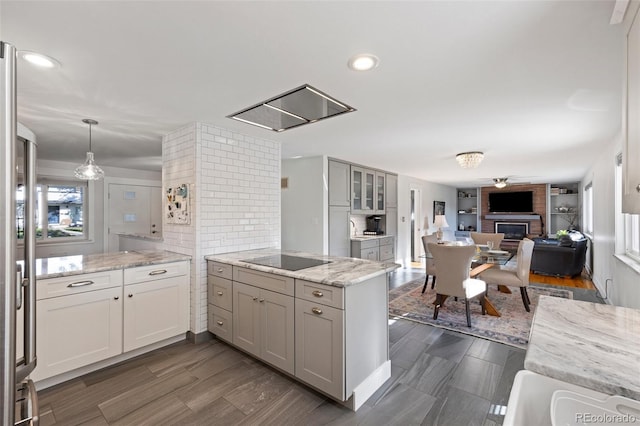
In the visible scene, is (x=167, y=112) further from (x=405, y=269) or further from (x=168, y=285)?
(x=405, y=269)

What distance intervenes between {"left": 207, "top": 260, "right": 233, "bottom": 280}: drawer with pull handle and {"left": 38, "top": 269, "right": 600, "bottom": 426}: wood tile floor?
71cm

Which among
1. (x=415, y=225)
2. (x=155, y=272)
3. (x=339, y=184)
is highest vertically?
(x=339, y=184)

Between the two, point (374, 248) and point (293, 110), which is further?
point (374, 248)

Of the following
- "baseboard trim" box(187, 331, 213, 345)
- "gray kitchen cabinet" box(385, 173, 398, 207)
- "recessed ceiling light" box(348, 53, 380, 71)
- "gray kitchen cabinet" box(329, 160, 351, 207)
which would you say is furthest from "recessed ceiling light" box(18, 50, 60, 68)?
"gray kitchen cabinet" box(385, 173, 398, 207)

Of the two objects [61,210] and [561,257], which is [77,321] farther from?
[561,257]

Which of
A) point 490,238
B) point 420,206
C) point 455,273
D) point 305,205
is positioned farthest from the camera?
point 420,206

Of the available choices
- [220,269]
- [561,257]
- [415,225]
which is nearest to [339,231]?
[220,269]

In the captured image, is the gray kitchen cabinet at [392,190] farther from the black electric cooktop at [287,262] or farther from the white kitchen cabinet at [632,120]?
the white kitchen cabinet at [632,120]

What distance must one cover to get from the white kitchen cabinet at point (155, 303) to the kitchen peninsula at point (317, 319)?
1.80 feet

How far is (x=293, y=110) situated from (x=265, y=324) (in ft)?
5.97

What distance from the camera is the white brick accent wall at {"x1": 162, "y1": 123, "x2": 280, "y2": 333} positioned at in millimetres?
2871

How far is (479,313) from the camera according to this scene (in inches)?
141

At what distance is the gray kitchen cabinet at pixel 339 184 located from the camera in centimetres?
466

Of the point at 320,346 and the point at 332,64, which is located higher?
the point at 332,64
